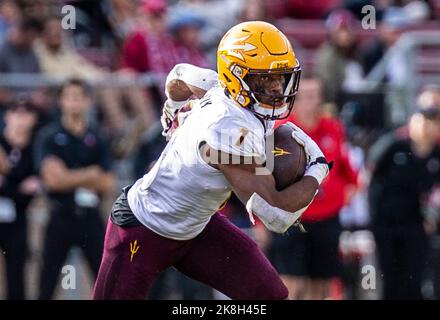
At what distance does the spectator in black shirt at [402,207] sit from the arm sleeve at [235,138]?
347 cm

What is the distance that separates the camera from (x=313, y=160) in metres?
5.23

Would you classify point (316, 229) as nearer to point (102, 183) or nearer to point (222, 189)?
point (102, 183)

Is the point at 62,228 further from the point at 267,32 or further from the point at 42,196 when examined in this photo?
the point at 267,32

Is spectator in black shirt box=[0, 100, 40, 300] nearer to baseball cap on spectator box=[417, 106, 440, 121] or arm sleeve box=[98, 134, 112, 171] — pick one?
arm sleeve box=[98, 134, 112, 171]

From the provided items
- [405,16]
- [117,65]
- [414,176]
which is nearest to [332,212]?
[414,176]

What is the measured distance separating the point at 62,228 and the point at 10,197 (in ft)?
1.49

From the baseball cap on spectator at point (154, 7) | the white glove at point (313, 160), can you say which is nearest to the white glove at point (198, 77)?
the white glove at point (313, 160)

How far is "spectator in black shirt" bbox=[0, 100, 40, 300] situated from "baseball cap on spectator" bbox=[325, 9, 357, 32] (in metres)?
2.95

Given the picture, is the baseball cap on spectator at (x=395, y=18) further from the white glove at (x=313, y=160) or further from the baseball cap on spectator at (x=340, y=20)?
the white glove at (x=313, y=160)

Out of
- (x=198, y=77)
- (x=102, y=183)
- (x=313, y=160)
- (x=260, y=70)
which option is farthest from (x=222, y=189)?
(x=102, y=183)

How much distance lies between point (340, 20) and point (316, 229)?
235cm

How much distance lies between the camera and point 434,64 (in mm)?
10133

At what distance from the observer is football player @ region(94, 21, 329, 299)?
5.00 meters

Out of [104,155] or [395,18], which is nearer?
[104,155]
